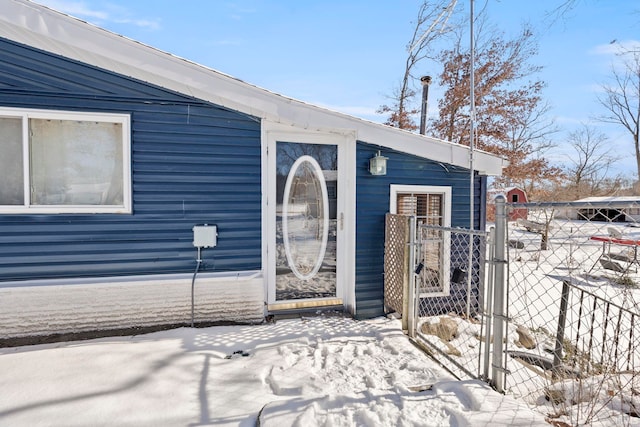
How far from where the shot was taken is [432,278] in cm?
493

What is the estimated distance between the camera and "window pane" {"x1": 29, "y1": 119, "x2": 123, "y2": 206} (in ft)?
10.9

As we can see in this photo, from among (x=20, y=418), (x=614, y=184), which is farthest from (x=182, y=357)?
(x=614, y=184)

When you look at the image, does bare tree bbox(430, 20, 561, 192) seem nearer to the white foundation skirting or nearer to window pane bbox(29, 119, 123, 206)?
the white foundation skirting

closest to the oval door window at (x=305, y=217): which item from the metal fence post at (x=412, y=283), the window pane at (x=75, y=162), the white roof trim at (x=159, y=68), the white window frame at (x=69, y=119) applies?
the white roof trim at (x=159, y=68)

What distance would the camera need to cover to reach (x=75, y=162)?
340cm

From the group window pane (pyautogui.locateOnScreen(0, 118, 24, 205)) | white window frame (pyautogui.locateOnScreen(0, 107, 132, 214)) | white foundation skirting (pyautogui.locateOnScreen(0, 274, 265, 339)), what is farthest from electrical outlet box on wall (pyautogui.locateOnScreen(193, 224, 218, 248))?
window pane (pyautogui.locateOnScreen(0, 118, 24, 205))

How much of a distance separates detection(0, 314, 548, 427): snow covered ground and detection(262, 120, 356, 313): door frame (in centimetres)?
82

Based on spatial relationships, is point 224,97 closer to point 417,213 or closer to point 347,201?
point 347,201

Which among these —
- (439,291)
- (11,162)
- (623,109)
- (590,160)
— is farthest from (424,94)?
(590,160)

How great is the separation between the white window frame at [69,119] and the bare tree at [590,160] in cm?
3151

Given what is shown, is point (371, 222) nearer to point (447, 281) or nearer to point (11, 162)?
point (447, 281)

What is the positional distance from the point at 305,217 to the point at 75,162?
2.66 meters

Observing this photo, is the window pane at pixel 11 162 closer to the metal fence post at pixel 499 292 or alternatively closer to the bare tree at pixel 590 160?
the metal fence post at pixel 499 292

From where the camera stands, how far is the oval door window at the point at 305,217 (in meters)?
4.04
